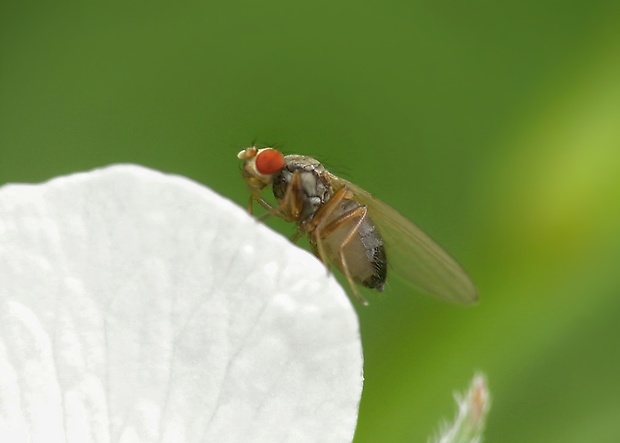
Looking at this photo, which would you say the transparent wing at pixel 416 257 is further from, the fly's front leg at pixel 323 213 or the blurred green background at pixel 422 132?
the blurred green background at pixel 422 132

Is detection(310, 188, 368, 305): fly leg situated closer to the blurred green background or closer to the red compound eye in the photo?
the red compound eye

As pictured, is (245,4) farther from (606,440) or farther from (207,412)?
(207,412)

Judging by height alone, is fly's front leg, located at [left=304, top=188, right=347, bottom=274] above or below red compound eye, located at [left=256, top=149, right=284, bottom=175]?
below

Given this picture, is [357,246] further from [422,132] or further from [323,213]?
[422,132]

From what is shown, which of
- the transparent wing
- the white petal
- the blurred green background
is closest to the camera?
the white petal

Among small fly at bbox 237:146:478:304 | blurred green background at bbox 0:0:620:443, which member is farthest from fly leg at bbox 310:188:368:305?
blurred green background at bbox 0:0:620:443

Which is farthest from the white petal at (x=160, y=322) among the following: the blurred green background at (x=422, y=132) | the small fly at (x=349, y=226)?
the blurred green background at (x=422, y=132)

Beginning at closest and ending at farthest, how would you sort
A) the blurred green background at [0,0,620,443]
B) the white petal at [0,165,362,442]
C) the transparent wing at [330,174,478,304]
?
the white petal at [0,165,362,442], the transparent wing at [330,174,478,304], the blurred green background at [0,0,620,443]
